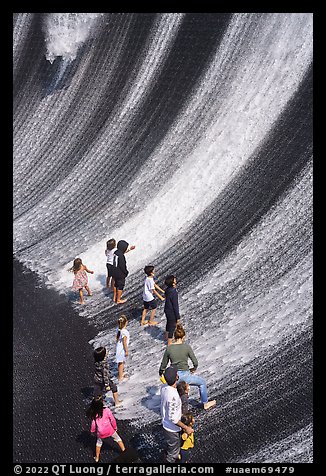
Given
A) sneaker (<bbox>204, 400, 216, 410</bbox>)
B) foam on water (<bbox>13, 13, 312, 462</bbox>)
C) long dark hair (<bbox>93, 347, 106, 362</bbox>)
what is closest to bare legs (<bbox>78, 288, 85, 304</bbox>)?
foam on water (<bbox>13, 13, 312, 462</bbox>)

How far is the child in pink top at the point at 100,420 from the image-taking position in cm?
702

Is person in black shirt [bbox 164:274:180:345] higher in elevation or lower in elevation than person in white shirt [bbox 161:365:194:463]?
higher

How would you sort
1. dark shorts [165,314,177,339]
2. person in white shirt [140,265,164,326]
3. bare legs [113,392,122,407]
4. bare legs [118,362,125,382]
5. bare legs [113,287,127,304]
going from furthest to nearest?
bare legs [113,287,127,304] → person in white shirt [140,265,164,326] → dark shorts [165,314,177,339] → bare legs [118,362,125,382] → bare legs [113,392,122,407]

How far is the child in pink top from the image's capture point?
7.02 m

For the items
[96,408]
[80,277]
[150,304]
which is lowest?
[96,408]

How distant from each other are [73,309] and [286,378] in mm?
3931

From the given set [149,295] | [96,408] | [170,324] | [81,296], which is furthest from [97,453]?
[81,296]

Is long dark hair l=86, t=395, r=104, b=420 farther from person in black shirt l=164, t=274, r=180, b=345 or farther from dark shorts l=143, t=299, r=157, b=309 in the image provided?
dark shorts l=143, t=299, r=157, b=309

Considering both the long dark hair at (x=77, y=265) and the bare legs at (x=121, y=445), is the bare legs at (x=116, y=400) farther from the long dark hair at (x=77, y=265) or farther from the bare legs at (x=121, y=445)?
the long dark hair at (x=77, y=265)

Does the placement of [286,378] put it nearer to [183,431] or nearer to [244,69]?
[183,431]

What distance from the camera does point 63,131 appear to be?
14914 millimetres

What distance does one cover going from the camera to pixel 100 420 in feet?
23.3

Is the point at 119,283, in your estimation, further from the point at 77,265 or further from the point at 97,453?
the point at 97,453

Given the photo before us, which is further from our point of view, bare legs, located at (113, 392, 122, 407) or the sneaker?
bare legs, located at (113, 392, 122, 407)
